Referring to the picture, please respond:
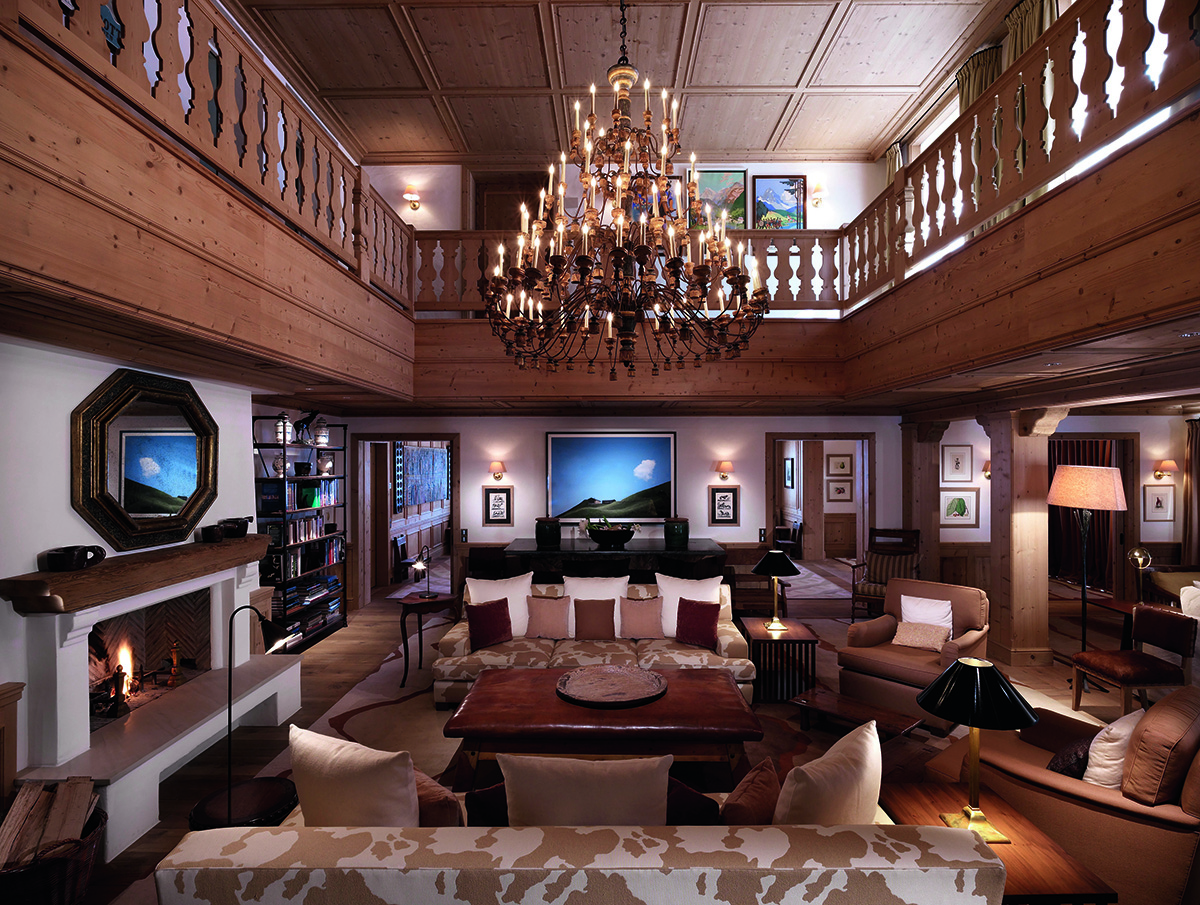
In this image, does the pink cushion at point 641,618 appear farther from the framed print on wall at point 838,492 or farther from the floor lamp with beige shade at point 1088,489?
the framed print on wall at point 838,492

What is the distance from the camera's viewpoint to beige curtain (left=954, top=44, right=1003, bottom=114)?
4.75 meters

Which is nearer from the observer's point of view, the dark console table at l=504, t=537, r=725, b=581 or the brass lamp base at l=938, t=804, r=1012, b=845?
the brass lamp base at l=938, t=804, r=1012, b=845

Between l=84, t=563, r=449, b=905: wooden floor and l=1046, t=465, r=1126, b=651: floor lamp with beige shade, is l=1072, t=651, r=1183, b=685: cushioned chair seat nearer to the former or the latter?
l=1046, t=465, r=1126, b=651: floor lamp with beige shade

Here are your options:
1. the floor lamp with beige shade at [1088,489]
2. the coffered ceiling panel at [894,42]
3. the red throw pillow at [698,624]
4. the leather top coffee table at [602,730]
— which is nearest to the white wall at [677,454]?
the floor lamp with beige shade at [1088,489]

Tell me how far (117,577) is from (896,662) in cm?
513

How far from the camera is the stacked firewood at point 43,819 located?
2.37 meters

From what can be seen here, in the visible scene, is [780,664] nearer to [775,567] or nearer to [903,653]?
[775,567]

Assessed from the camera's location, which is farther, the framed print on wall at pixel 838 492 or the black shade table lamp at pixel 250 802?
A: the framed print on wall at pixel 838 492

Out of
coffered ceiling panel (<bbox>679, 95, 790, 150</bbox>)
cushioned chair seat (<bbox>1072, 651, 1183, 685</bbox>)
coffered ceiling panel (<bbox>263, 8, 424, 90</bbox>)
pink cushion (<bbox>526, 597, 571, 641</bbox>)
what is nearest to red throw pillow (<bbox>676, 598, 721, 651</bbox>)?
pink cushion (<bbox>526, 597, 571, 641</bbox>)

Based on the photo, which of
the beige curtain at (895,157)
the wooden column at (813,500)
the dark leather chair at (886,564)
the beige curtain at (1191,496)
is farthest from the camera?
the wooden column at (813,500)

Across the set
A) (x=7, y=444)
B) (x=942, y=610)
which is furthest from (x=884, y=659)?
(x=7, y=444)

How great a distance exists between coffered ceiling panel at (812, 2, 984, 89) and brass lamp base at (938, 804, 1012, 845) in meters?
5.30

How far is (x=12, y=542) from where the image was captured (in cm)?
276

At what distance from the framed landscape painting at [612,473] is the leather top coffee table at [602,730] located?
4087mm
